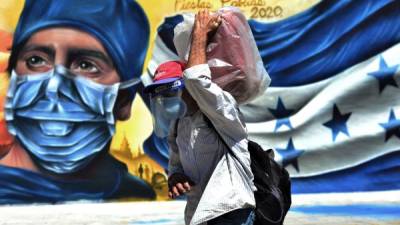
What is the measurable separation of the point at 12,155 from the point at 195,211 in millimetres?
7056

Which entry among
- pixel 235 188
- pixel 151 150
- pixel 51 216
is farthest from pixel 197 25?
pixel 151 150

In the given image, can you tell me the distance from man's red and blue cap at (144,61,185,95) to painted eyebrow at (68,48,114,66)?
658 centimetres

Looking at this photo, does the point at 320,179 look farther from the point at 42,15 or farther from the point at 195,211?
the point at 195,211

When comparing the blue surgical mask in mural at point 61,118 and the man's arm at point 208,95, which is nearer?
the man's arm at point 208,95

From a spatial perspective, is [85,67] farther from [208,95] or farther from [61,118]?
[208,95]

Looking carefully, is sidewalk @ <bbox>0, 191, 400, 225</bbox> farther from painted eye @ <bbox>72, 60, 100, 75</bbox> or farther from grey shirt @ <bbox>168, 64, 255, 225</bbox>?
grey shirt @ <bbox>168, 64, 255, 225</bbox>

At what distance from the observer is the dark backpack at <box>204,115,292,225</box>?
2.17 metres

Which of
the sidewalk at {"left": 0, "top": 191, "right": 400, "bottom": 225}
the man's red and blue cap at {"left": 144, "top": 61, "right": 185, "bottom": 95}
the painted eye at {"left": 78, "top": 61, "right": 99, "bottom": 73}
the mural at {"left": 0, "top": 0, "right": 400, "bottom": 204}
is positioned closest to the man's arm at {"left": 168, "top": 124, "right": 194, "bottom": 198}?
the man's red and blue cap at {"left": 144, "top": 61, "right": 185, "bottom": 95}

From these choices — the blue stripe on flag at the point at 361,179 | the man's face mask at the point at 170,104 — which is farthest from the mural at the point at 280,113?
the man's face mask at the point at 170,104

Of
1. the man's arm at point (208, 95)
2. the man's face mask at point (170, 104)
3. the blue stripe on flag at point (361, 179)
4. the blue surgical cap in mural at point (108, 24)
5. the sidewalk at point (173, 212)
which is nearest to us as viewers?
the man's arm at point (208, 95)

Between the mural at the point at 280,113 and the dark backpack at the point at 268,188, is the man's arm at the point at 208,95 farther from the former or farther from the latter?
the mural at the point at 280,113

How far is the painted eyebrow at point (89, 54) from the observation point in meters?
8.65

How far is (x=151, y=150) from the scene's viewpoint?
8.70 m

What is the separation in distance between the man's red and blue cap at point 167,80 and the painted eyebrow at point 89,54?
259 inches
